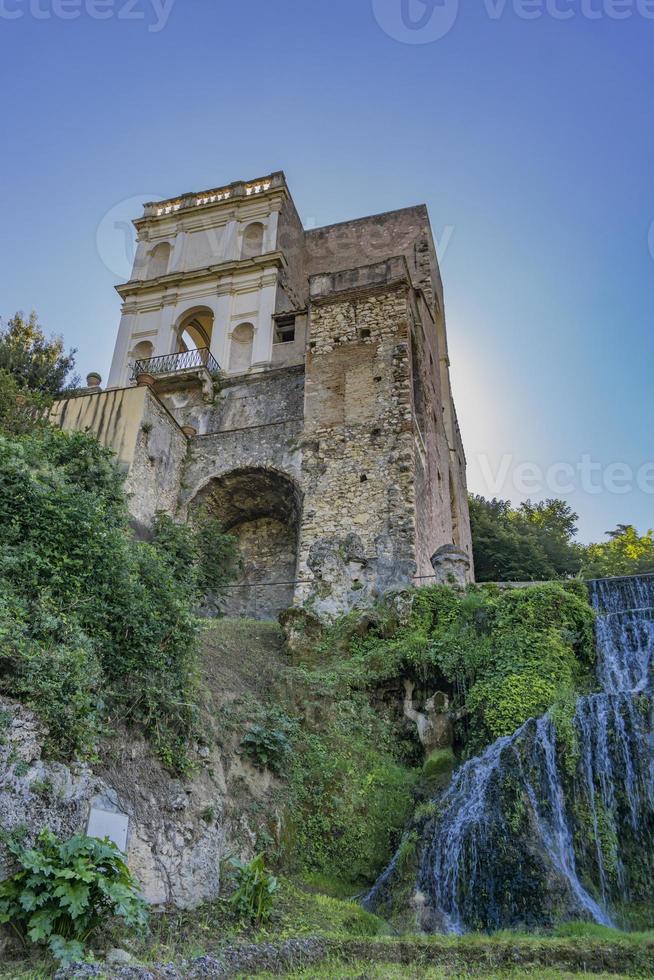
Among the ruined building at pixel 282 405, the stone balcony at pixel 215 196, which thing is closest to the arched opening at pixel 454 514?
the ruined building at pixel 282 405

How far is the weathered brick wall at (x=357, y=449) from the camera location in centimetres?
1331

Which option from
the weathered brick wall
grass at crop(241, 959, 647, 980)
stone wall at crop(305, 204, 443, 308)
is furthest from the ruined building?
grass at crop(241, 959, 647, 980)

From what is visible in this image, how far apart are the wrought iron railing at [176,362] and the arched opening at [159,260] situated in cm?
407

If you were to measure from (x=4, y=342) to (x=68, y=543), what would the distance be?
1238 cm

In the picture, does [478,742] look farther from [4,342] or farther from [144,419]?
[4,342]

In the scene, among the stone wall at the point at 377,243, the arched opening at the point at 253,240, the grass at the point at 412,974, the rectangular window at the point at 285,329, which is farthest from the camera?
the stone wall at the point at 377,243

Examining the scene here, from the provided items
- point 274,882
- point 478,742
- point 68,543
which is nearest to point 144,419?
point 68,543

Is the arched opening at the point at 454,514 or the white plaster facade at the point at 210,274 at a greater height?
the white plaster facade at the point at 210,274

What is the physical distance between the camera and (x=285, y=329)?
21.0 m

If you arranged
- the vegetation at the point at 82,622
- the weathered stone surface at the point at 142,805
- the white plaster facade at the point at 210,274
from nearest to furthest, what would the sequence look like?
the weathered stone surface at the point at 142,805, the vegetation at the point at 82,622, the white plaster facade at the point at 210,274

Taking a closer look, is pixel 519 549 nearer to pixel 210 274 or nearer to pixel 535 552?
pixel 535 552

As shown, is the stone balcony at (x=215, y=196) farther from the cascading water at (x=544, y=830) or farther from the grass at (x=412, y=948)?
the grass at (x=412, y=948)

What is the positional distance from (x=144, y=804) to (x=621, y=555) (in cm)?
2572

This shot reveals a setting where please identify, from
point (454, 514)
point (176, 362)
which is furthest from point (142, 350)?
point (454, 514)
